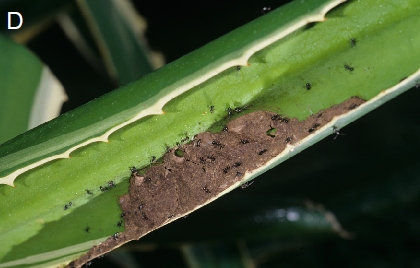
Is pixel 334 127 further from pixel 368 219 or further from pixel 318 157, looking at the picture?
pixel 368 219

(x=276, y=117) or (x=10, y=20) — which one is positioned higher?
(x=10, y=20)

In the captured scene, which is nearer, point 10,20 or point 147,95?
point 147,95

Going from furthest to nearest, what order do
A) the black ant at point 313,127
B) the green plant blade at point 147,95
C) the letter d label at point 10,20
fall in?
the letter d label at point 10,20 < the black ant at point 313,127 < the green plant blade at point 147,95

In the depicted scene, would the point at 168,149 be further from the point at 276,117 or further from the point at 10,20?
the point at 10,20

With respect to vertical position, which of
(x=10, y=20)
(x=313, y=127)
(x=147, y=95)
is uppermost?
(x=10, y=20)

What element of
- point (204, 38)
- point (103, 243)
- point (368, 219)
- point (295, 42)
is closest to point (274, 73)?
point (295, 42)

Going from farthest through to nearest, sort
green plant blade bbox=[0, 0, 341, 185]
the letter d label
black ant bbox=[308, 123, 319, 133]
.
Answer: the letter d label → black ant bbox=[308, 123, 319, 133] → green plant blade bbox=[0, 0, 341, 185]

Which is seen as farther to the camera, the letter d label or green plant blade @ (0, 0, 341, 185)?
the letter d label

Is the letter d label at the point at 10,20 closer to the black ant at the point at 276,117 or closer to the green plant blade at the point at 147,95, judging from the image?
the green plant blade at the point at 147,95

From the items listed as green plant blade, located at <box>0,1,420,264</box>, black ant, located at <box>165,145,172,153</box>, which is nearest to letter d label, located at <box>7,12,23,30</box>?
green plant blade, located at <box>0,1,420,264</box>

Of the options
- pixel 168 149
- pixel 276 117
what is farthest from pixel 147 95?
pixel 276 117

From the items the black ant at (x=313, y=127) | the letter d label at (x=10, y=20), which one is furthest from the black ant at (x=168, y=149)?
the letter d label at (x=10, y=20)

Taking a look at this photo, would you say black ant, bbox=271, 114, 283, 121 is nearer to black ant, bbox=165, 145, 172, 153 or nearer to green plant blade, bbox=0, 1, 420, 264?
green plant blade, bbox=0, 1, 420, 264
